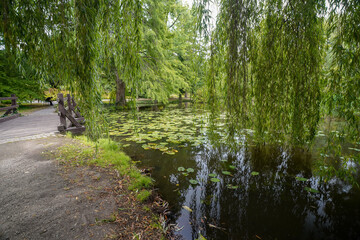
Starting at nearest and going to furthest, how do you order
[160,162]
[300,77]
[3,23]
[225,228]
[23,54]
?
[3,23], [23,54], [300,77], [225,228], [160,162]

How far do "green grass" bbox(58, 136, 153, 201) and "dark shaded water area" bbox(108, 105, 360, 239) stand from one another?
1.01 feet

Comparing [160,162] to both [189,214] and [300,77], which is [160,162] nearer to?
[189,214]

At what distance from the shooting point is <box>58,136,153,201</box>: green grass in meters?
3.08

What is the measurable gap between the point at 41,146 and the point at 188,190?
12.4 feet

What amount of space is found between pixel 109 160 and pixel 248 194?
2.85m

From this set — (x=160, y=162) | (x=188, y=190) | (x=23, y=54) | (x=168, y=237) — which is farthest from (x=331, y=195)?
(x=23, y=54)

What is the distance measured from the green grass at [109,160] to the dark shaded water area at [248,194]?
1.01 ft

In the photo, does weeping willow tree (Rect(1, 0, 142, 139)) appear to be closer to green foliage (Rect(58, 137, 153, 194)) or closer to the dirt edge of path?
the dirt edge of path

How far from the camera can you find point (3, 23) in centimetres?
131

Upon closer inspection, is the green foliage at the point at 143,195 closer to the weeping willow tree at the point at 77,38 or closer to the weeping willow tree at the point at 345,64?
the weeping willow tree at the point at 77,38

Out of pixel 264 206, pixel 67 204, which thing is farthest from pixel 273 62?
pixel 67 204

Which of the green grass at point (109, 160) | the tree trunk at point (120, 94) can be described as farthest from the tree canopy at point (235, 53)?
the tree trunk at point (120, 94)

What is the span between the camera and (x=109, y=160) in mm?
3879

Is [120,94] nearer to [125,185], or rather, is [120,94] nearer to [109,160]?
[109,160]
